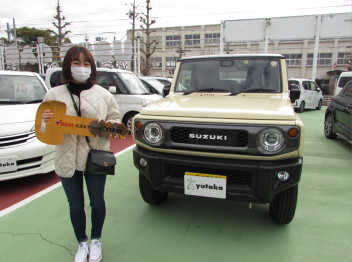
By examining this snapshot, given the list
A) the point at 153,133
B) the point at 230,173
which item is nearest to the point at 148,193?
the point at 153,133

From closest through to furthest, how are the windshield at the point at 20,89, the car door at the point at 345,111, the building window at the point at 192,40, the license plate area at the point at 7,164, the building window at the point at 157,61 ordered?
the license plate area at the point at 7,164, the windshield at the point at 20,89, the car door at the point at 345,111, the building window at the point at 192,40, the building window at the point at 157,61

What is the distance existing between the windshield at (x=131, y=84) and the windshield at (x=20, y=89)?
2504mm

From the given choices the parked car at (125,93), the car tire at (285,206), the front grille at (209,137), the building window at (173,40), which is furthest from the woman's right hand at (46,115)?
the building window at (173,40)

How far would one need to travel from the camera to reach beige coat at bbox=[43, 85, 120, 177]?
6.10ft

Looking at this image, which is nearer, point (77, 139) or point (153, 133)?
point (77, 139)

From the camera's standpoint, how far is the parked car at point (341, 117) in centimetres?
535

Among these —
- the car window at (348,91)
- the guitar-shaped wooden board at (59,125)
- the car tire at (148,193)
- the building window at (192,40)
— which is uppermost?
the building window at (192,40)

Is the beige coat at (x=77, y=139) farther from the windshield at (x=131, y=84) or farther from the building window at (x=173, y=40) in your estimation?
the building window at (x=173, y=40)

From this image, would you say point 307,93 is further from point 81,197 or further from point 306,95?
point 81,197

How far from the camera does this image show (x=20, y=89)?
4.44 metres

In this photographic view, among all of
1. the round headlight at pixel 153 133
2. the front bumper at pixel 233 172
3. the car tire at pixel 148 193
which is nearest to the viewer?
the front bumper at pixel 233 172

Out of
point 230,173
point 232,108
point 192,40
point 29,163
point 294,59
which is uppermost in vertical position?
point 192,40

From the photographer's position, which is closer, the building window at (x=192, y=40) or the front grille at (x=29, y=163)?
the front grille at (x=29, y=163)

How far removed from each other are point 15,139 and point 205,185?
2.61 m
